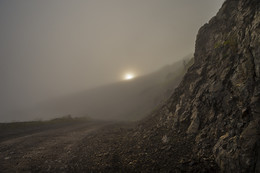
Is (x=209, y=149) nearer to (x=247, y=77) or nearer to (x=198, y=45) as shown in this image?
(x=247, y=77)

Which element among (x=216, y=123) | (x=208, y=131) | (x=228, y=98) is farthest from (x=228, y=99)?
(x=208, y=131)

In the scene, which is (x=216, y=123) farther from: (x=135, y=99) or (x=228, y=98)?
(x=135, y=99)

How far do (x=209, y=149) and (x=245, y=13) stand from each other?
9533 millimetres

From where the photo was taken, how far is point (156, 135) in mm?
11859

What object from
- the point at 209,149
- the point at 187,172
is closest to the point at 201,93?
the point at 209,149

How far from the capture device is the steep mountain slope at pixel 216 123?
254 inches

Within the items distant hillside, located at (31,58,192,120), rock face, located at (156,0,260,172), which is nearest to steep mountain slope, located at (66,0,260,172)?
rock face, located at (156,0,260,172)

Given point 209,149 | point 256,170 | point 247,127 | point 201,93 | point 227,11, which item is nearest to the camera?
point 256,170

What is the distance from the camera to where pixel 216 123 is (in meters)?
8.45

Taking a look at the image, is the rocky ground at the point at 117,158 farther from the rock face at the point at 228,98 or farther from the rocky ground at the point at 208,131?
the rock face at the point at 228,98

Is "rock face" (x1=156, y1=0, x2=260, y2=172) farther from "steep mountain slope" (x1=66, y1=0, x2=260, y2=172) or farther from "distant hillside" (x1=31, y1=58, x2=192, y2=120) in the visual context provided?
"distant hillside" (x1=31, y1=58, x2=192, y2=120)

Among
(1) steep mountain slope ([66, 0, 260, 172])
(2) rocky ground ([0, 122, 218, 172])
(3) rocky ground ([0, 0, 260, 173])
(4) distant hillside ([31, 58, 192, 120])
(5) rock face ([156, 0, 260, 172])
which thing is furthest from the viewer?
(4) distant hillside ([31, 58, 192, 120])

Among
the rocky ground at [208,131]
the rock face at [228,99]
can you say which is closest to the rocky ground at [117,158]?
the rocky ground at [208,131]

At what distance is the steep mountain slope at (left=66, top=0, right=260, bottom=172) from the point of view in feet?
21.2
